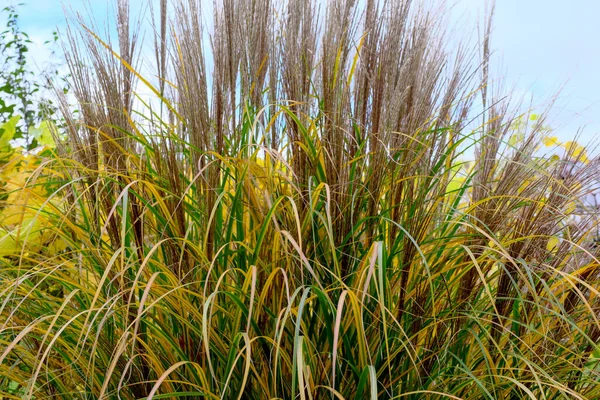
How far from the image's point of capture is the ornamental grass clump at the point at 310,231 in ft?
4.86

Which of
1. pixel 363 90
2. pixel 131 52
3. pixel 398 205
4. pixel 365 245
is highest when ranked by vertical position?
pixel 131 52

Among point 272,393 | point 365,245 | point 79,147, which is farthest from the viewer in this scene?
point 79,147

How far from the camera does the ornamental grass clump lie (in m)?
1.48

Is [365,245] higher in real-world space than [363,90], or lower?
lower

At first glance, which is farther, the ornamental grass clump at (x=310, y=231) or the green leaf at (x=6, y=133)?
the green leaf at (x=6, y=133)

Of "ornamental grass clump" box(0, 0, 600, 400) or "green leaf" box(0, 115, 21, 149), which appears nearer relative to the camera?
"ornamental grass clump" box(0, 0, 600, 400)

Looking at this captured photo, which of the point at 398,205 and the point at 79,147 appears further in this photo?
the point at 79,147

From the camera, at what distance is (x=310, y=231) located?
5.24 feet

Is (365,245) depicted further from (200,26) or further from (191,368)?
(200,26)

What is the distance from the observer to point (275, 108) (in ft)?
6.19

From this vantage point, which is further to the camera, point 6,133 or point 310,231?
point 6,133

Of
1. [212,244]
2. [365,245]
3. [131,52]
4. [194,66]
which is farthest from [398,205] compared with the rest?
[131,52]

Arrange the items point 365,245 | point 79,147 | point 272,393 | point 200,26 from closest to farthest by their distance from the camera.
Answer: point 272,393 < point 365,245 < point 200,26 < point 79,147

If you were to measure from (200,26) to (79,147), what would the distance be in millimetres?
489
